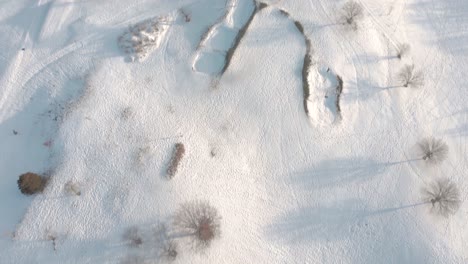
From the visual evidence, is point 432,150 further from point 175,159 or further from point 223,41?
point 175,159

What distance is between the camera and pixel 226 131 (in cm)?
3322

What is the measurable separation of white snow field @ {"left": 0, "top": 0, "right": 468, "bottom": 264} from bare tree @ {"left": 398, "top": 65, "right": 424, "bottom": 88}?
519 mm

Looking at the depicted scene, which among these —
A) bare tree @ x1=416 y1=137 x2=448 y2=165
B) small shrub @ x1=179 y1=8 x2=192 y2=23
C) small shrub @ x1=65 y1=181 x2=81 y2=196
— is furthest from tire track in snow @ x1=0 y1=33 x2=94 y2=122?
bare tree @ x1=416 y1=137 x2=448 y2=165

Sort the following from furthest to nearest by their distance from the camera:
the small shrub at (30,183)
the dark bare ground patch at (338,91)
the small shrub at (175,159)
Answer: the dark bare ground patch at (338,91) < the small shrub at (175,159) < the small shrub at (30,183)

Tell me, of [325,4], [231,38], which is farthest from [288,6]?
[231,38]

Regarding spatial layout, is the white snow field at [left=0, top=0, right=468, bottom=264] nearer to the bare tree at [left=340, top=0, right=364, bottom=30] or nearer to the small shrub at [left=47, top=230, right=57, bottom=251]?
the small shrub at [left=47, top=230, right=57, bottom=251]

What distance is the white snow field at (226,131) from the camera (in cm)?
3088

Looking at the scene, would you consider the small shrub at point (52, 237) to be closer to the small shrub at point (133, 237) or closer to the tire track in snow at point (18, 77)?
the small shrub at point (133, 237)

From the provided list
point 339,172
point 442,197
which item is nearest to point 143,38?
point 339,172

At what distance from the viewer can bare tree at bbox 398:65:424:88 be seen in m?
35.5

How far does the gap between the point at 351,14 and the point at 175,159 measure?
71.2 ft

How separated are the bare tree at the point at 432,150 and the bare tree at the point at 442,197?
1.99 metres

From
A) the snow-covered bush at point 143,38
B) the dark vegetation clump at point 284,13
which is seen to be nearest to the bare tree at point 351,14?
the dark vegetation clump at point 284,13

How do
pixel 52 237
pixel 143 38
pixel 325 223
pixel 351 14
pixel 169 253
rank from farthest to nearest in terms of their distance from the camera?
pixel 351 14, pixel 143 38, pixel 325 223, pixel 169 253, pixel 52 237
